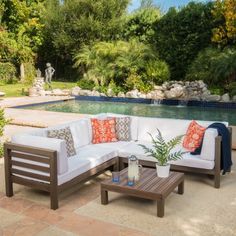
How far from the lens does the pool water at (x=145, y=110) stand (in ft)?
37.5

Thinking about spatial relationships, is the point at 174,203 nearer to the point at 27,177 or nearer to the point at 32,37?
the point at 27,177

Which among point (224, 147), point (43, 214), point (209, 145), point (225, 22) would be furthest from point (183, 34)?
point (43, 214)

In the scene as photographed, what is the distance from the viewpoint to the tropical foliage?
15.0 meters

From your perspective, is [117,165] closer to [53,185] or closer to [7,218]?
[53,185]

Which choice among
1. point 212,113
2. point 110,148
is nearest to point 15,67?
point 212,113

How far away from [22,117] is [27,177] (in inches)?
238

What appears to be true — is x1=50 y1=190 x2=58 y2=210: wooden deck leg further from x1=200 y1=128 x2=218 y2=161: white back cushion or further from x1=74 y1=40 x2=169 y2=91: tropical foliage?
x1=74 y1=40 x2=169 y2=91: tropical foliage

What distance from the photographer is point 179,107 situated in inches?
518

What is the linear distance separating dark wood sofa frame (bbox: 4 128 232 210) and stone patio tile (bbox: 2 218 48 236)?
386mm

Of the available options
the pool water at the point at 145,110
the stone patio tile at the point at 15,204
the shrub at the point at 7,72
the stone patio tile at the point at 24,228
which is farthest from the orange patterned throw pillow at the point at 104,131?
the shrub at the point at 7,72

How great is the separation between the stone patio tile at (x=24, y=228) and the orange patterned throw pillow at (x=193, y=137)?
97.6 inches

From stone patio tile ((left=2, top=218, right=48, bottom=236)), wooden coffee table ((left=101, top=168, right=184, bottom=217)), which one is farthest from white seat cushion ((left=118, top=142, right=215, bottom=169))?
stone patio tile ((left=2, top=218, right=48, bottom=236))

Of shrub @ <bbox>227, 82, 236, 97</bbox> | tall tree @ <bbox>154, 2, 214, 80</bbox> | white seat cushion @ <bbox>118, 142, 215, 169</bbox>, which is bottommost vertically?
white seat cushion @ <bbox>118, 142, 215, 169</bbox>

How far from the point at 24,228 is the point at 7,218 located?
0.34 m
